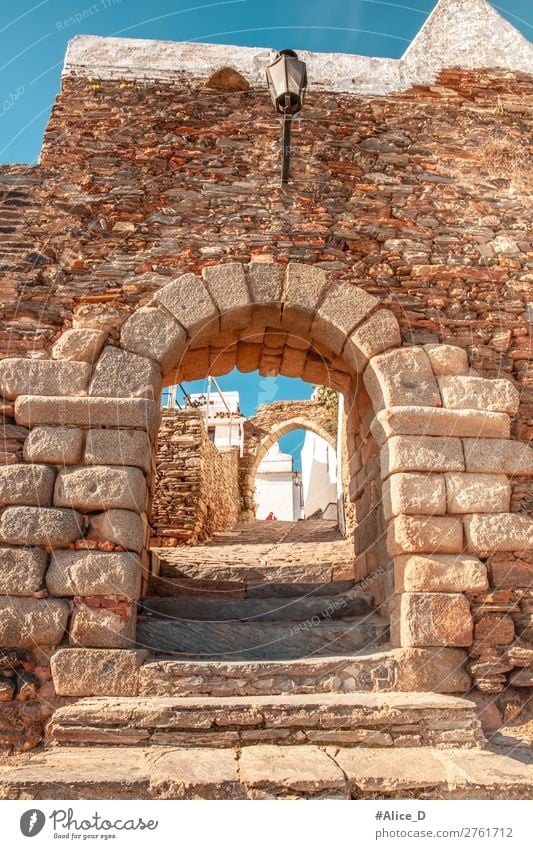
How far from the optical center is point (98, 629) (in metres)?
3.56

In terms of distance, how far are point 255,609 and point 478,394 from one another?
2.15 m

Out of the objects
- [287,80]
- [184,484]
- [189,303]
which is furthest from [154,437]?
[184,484]

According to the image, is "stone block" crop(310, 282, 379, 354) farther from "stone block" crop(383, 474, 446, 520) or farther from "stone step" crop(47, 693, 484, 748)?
"stone step" crop(47, 693, 484, 748)

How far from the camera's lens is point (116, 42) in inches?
207

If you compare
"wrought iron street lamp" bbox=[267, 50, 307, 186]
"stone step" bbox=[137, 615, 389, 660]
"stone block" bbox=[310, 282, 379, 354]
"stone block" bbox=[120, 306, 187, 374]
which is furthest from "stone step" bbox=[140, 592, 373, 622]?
"wrought iron street lamp" bbox=[267, 50, 307, 186]

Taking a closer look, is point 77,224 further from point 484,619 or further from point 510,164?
point 484,619

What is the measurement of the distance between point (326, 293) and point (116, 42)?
2963 mm

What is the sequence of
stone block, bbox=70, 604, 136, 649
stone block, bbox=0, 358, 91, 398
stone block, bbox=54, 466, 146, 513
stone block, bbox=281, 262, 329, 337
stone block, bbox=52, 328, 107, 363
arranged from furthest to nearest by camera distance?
1. stone block, bbox=281, 262, 329, 337
2. stone block, bbox=52, 328, 107, 363
3. stone block, bbox=0, 358, 91, 398
4. stone block, bbox=54, 466, 146, 513
5. stone block, bbox=70, 604, 136, 649

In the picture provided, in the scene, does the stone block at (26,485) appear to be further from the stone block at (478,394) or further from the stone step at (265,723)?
the stone block at (478,394)

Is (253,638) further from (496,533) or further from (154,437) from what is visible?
(496,533)

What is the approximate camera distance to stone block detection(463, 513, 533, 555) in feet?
12.6

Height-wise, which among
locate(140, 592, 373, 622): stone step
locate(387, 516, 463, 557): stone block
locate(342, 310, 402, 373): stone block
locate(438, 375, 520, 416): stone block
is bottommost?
locate(140, 592, 373, 622): stone step

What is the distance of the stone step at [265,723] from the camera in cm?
312
